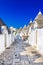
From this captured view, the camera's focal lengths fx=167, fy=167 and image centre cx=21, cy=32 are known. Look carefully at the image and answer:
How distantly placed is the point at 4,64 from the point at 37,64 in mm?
939

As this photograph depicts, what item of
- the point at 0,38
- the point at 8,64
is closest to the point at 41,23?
the point at 0,38

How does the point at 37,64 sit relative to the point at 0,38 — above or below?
below

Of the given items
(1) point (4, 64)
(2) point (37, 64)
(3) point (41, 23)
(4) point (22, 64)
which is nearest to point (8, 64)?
(1) point (4, 64)

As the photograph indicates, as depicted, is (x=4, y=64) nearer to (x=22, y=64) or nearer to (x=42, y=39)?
(x=22, y=64)

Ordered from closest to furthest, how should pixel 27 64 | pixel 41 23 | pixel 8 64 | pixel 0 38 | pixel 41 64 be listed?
1. pixel 41 64
2. pixel 27 64
3. pixel 8 64
4. pixel 41 23
5. pixel 0 38

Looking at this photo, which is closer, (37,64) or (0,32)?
(37,64)

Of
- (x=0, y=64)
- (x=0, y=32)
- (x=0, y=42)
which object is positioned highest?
(x=0, y=32)

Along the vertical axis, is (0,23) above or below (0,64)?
above

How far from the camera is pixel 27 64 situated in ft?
10.5

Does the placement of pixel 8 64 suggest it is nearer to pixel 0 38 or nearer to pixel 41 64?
pixel 41 64

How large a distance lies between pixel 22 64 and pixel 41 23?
3.12 metres

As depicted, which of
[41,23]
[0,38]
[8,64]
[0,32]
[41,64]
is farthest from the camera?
[0,32]

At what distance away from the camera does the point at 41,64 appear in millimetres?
2787

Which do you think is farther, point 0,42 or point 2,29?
point 2,29
